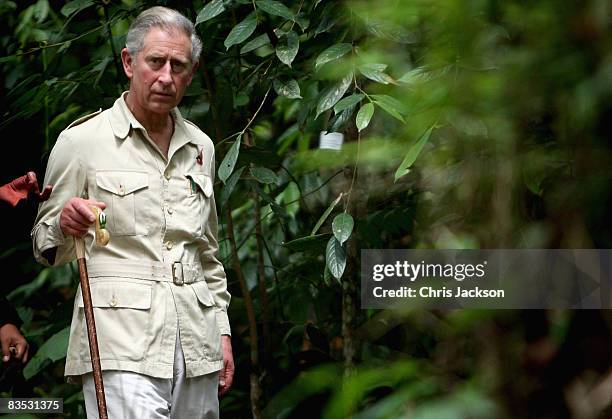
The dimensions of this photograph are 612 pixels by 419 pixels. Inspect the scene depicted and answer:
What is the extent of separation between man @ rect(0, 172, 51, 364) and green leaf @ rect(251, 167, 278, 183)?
74 cm

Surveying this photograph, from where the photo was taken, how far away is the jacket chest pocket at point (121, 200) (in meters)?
A: 2.18

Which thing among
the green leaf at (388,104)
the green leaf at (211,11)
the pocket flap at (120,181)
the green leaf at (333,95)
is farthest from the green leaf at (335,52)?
the pocket flap at (120,181)

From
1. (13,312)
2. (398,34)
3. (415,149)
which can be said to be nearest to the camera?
(415,149)

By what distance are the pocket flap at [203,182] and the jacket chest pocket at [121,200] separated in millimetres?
158

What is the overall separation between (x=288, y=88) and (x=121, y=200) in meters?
0.75

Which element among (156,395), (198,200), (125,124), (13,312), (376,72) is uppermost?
(376,72)

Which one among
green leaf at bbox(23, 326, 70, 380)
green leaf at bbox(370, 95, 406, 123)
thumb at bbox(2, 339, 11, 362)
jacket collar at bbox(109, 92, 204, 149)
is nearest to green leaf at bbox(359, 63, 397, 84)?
green leaf at bbox(370, 95, 406, 123)

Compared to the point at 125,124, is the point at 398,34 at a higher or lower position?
higher

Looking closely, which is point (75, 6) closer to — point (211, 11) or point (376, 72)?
point (211, 11)

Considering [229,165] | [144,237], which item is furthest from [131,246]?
[229,165]

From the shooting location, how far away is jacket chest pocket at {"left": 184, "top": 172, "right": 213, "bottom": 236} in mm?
2291

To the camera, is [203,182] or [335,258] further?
[335,258]

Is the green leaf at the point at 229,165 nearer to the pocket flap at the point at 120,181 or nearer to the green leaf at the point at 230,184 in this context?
the green leaf at the point at 230,184

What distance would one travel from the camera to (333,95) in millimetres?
2553
